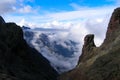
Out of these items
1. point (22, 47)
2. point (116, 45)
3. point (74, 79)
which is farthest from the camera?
point (22, 47)

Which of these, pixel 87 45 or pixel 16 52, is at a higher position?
pixel 87 45

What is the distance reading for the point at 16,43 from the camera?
554 ft

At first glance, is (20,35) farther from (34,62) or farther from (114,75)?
(114,75)

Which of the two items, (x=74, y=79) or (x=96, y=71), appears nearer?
(x=96, y=71)

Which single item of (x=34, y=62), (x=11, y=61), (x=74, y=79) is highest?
(x=34, y=62)

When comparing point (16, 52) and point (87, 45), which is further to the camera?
point (87, 45)

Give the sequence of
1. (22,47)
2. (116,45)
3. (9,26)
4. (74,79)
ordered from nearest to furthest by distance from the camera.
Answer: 1. (116,45)
2. (74,79)
3. (9,26)
4. (22,47)

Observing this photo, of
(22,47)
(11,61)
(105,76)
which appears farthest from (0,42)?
(105,76)

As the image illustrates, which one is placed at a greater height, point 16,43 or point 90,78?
point 16,43

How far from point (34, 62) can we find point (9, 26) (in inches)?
1171

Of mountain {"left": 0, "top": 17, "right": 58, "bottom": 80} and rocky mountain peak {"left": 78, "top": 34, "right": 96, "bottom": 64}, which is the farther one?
rocky mountain peak {"left": 78, "top": 34, "right": 96, "bottom": 64}

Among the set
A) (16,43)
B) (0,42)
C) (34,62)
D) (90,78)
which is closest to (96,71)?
(90,78)

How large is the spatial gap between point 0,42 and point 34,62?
46.2 m

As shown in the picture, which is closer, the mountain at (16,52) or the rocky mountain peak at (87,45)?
the mountain at (16,52)
